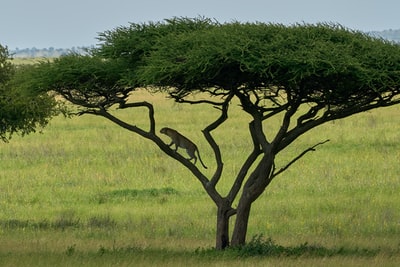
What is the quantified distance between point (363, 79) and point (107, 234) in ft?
23.3

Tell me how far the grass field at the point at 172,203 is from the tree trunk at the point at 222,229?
0.33 meters

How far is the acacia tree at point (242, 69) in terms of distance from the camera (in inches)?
593

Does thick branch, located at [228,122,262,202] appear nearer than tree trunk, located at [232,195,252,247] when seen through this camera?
No

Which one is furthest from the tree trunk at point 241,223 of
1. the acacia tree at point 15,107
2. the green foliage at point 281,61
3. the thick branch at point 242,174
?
the acacia tree at point 15,107

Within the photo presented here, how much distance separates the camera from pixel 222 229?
17.4 metres

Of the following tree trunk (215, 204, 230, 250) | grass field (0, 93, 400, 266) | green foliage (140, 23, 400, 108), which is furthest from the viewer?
tree trunk (215, 204, 230, 250)

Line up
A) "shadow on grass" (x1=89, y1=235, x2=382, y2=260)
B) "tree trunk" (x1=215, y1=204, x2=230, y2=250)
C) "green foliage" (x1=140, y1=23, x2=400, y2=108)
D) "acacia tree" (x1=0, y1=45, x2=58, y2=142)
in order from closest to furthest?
"green foliage" (x1=140, y1=23, x2=400, y2=108) < "shadow on grass" (x1=89, y1=235, x2=382, y2=260) < "tree trunk" (x1=215, y1=204, x2=230, y2=250) < "acacia tree" (x1=0, y1=45, x2=58, y2=142)

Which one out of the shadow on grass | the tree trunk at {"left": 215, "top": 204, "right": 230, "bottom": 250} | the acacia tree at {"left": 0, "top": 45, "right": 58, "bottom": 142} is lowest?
the shadow on grass

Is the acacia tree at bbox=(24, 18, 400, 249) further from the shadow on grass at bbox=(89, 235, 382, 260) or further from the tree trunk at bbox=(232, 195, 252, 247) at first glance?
the shadow on grass at bbox=(89, 235, 382, 260)

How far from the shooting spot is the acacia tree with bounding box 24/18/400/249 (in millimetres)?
15070

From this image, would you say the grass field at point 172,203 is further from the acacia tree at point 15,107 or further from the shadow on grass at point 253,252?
the acacia tree at point 15,107

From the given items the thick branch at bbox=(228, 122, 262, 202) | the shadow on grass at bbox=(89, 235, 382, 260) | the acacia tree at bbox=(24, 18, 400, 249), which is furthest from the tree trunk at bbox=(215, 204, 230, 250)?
the shadow on grass at bbox=(89, 235, 382, 260)

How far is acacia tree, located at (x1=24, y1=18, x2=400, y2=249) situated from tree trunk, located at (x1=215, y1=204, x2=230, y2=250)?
16 millimetres

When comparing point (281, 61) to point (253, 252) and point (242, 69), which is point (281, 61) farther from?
point (253, 252)
